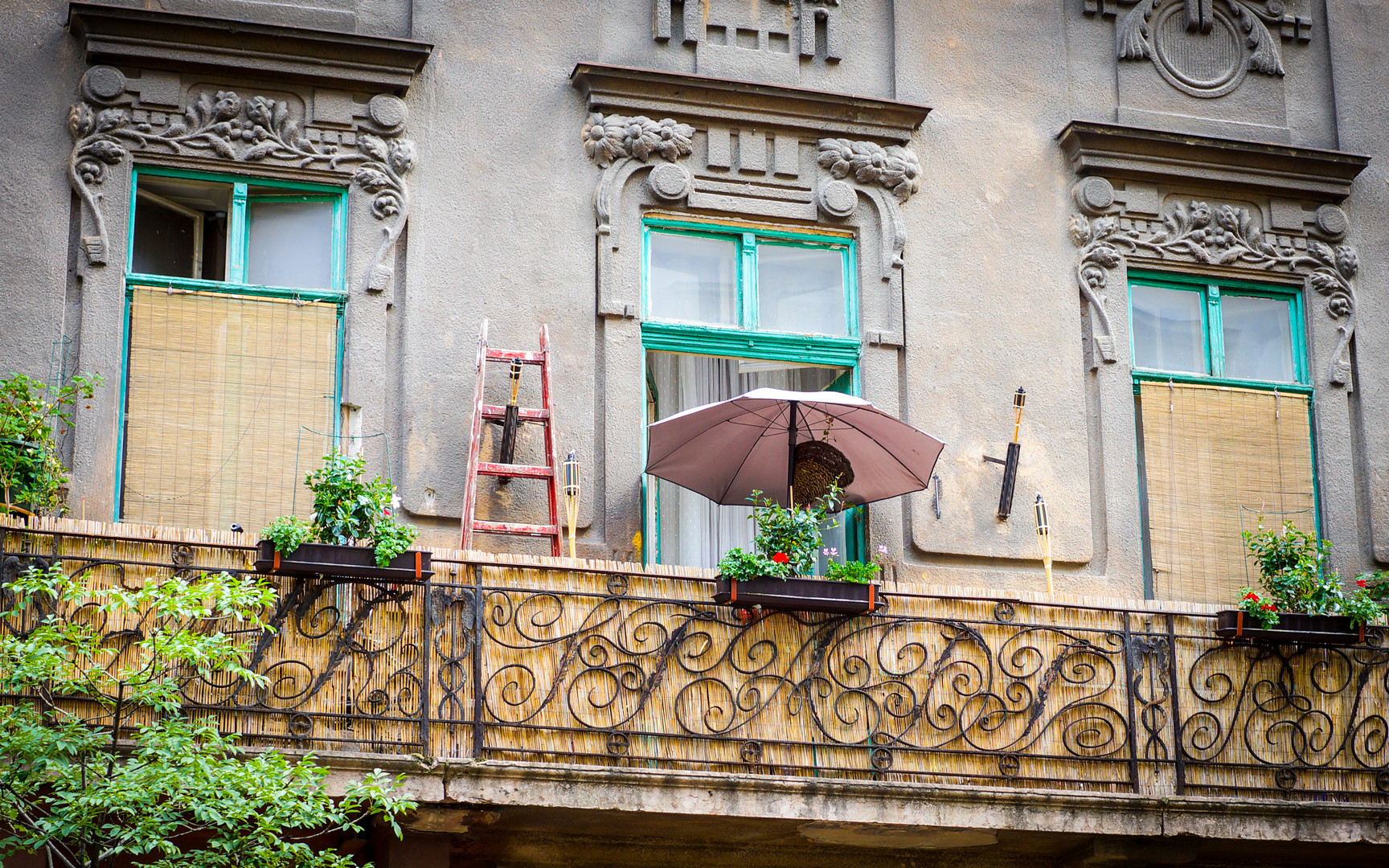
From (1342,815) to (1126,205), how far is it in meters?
4.50

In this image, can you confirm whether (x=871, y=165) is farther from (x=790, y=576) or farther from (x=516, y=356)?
(x=790, y=576)

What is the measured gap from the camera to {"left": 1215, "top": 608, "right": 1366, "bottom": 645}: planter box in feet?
35.1

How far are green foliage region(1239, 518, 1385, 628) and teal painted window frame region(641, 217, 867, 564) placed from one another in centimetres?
240

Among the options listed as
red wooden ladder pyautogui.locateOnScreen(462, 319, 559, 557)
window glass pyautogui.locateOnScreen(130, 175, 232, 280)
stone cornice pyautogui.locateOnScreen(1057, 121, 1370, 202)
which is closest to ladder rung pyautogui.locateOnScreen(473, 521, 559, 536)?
red wooden ladder pyautogui.locateOnScreen(462, 319, 559, 557)

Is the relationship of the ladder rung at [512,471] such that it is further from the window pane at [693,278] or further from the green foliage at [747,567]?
the window pane at [693,278]

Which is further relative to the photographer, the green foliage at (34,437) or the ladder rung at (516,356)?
the ladder rung at (516,356)

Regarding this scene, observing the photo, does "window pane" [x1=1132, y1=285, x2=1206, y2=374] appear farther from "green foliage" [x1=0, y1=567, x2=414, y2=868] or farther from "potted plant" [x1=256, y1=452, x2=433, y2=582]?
"green foliage" [x1=0, y1=567, x2=414, y2=868]

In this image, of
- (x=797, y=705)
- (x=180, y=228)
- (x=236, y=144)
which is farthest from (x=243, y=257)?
(x=797, y=705)

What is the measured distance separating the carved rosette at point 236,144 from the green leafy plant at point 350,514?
2034 mm

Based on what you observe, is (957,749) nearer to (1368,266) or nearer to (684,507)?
(684,507)

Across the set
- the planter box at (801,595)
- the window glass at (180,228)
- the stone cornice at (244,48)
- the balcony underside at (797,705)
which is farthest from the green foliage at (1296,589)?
the window glass at (180,228)

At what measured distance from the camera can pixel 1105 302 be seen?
12641 millimetres

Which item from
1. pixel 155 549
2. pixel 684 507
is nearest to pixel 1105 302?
pixel 684 507

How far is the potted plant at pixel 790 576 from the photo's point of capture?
9977 mm
